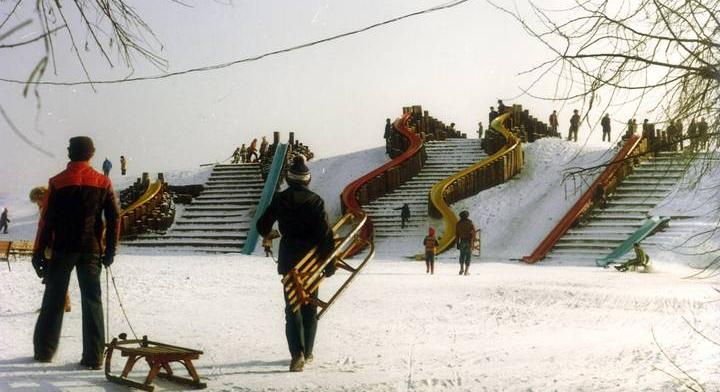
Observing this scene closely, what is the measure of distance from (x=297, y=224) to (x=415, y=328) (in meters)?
2.64

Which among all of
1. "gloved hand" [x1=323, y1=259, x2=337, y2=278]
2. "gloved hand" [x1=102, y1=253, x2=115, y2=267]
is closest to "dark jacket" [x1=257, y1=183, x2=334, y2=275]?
"gloved hand" [x1=323, y1=259, x2=337, y2=278]

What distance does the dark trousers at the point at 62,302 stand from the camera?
228 inches

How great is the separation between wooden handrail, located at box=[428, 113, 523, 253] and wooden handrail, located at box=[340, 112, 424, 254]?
195cm

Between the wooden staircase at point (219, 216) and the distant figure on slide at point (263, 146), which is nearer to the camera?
the wooden staircase at point (219, 216)

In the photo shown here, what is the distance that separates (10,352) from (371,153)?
27433 mm

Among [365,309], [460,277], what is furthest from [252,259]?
[365,309]

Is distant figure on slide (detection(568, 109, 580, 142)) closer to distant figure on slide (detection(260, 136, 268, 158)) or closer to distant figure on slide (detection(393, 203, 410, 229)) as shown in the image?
distant figure on slide (detection(393, 203, 410, 229))

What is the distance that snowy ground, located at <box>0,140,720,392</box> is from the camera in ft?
18.7

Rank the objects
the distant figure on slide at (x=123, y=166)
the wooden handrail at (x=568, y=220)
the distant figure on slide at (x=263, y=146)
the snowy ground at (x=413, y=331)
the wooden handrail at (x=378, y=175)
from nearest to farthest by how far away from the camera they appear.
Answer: the snowy ground at (x=413, y=331), the wooden handrail at (x=568, y=220), the wooden handrail at (x=378, y=175), the distant figure on slide at (x=263, y=146), the distant figure on slide at (x=123, y=166)

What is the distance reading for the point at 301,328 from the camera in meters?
5.98

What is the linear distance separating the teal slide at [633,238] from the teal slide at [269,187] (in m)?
9.28

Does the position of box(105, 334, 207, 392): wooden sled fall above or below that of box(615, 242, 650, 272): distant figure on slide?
above

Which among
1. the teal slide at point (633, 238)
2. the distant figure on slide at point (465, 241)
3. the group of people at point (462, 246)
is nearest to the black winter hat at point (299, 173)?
the group of people at point (462, 246)

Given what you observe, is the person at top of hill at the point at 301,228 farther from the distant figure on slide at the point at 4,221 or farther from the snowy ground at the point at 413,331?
the distant figure on slide at the point at 4,221
